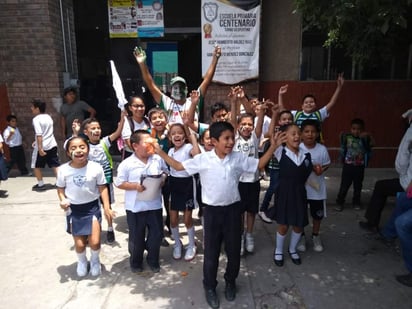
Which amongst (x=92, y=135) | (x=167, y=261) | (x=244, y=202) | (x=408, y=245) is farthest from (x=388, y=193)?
(x=92, y=135)

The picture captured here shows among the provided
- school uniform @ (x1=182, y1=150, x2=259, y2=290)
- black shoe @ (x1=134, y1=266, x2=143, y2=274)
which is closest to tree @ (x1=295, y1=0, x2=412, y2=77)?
school uniform @ (x1=182, y1=150, x2=259, y2=290)

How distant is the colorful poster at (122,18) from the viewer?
7129mm

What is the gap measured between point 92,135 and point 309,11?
99.7 inches

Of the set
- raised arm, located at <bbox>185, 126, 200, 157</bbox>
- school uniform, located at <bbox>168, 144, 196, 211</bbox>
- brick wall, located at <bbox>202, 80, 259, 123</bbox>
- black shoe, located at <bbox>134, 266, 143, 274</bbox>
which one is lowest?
black shoe, located at <bbox>134, 266, 143, 274</bbox>

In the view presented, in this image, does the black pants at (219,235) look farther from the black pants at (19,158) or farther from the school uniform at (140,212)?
the black pants at (19,158)

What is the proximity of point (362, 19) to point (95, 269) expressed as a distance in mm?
3304

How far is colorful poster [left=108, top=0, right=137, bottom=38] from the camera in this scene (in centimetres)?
713

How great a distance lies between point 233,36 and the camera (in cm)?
671

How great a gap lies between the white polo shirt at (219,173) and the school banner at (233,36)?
4.32 metres

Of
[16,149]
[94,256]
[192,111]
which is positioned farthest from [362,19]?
[16,149]

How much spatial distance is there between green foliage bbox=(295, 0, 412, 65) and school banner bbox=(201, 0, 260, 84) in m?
3.00

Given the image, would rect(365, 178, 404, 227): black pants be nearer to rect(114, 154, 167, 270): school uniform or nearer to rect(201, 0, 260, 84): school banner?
rect(114, 154, 167, 270): school uniform

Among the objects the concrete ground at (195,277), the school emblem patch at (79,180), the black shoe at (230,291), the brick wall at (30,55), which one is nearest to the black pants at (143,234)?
the concrete ground at (195,277)

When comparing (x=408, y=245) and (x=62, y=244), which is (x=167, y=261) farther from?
(x=408, y=245)
